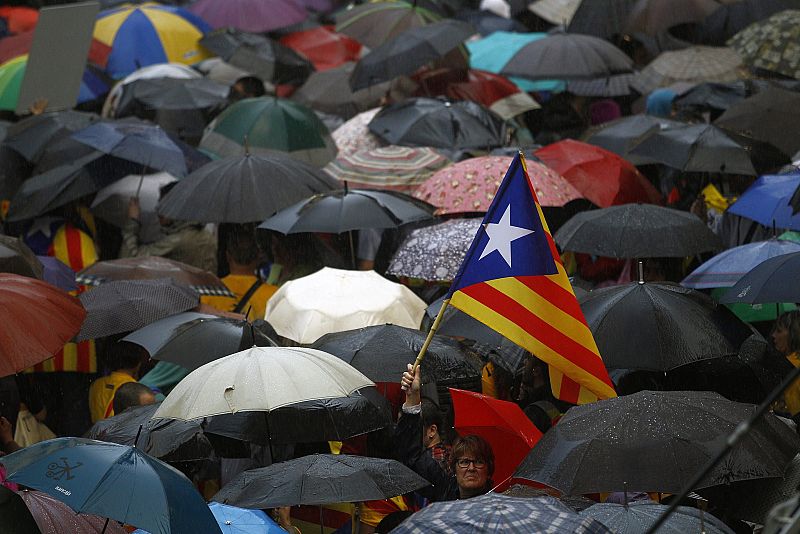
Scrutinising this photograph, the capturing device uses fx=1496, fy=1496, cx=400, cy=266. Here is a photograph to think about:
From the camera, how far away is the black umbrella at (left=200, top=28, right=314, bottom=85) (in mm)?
15664

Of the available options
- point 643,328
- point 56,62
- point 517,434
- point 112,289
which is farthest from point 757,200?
point 56,62

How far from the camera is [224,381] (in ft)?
22.1

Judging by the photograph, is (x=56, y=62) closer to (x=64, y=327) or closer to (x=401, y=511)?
(x=64, y=327)

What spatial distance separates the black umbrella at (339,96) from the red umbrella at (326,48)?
75.3 inches

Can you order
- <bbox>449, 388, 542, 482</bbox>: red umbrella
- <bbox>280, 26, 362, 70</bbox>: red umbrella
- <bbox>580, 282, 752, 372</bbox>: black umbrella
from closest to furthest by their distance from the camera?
<bbox>449, 388, 542, 482</bbox>: red umbrella
<bbox>580, 282, 752, 372</bbox>: black umbrella
<bbox>280, 26, 362, 70</bbox>: red umbrella

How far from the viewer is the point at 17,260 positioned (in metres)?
9.05

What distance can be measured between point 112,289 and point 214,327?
1169 millimetres

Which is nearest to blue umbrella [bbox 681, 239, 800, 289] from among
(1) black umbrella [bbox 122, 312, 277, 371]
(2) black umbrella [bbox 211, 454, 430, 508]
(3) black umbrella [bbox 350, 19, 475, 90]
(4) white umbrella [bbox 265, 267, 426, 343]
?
(4) white umbrella [bbox 265, 267, 426, 343]

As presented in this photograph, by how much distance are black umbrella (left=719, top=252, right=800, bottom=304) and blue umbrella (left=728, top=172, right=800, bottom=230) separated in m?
1.20

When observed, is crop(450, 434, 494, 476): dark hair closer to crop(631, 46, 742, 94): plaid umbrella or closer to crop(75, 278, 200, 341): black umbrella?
crop(75, 278, 200, 341): black umbrella

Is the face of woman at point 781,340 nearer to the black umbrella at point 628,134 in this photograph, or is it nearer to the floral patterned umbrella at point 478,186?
the floral patterned umbrella at point 478,186

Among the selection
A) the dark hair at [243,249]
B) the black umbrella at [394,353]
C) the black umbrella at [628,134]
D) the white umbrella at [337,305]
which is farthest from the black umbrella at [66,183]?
the black umbrella at [628,134]

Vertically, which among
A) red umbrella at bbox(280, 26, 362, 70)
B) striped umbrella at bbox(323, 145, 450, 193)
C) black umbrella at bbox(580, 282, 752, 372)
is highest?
black umbrella at bbox(580, 282, 752, 372)

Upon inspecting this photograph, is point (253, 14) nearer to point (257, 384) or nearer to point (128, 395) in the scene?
point (128, 395)
